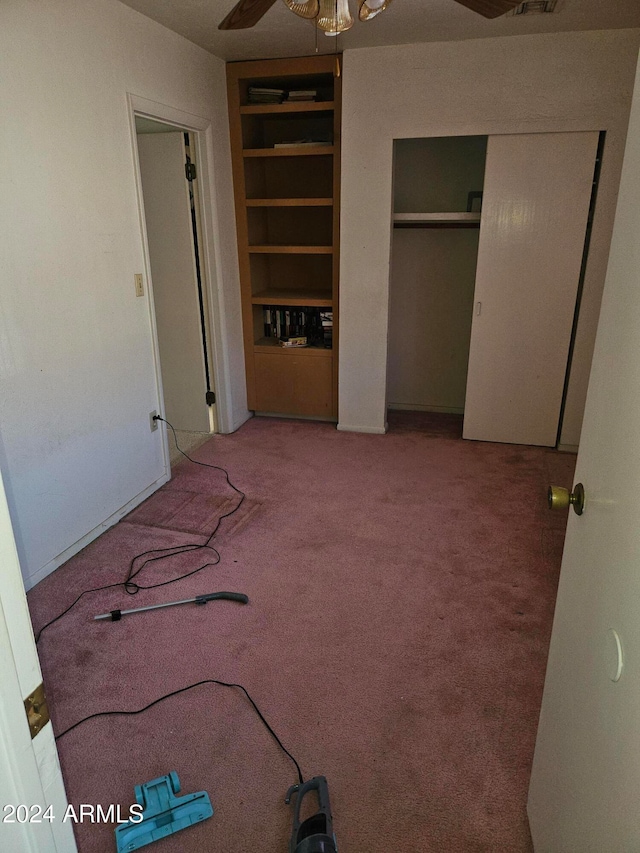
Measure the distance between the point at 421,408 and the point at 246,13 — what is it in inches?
125

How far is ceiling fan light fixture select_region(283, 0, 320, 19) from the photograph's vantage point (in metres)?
1.85

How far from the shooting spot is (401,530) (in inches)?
113

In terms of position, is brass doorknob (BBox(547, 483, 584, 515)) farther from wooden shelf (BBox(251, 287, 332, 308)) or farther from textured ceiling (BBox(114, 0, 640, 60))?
wooden shelf (BBox(251, 287, 332, 308))

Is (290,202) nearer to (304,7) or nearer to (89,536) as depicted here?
(304,7)

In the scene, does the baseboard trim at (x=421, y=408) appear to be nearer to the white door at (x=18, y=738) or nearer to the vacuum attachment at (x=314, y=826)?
the vacuum attachment at (x=314, y=826)

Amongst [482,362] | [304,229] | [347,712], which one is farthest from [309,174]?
[347,712]

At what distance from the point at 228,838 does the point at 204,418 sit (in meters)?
3.02

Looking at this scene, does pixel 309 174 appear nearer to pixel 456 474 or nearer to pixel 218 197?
pixel 218 197

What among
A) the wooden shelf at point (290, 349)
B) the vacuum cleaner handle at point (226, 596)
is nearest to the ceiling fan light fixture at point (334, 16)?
the vacuum cleaner handle at point (226, 596)

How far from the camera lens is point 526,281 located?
142 inches

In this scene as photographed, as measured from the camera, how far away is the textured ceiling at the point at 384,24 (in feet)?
8.82

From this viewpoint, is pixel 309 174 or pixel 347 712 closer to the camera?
pixel 347 712

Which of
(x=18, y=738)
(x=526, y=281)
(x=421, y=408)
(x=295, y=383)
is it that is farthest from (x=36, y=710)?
(x=421, y=408)

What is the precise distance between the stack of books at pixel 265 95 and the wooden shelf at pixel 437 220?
1.08 meters
